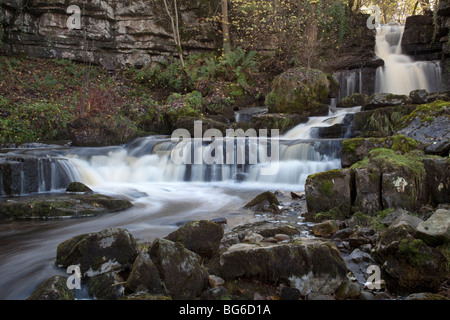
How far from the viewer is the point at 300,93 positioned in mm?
14297

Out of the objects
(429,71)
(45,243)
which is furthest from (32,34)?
(429,71)

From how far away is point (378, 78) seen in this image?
16234 mm

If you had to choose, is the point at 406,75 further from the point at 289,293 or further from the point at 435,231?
the point at 289,293

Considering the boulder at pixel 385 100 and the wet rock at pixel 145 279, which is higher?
the boulder at pixel 385 100

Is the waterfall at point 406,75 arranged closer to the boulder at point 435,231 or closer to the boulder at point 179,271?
the boulder at point 435,231

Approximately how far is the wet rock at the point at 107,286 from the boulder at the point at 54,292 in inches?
7.0

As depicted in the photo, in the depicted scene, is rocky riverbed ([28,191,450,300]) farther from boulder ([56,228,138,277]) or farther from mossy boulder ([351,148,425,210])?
mossy boulder ([351,148,425,210])

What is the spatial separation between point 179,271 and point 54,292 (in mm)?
982

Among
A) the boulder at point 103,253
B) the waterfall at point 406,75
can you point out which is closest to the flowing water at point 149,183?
the boulder at point 103,253

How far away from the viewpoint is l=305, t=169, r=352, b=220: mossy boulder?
15.9 feet

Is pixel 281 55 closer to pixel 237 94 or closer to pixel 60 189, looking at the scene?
pixel 237 94

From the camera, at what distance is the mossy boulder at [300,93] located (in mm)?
14203

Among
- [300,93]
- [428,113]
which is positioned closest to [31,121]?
[300,93]

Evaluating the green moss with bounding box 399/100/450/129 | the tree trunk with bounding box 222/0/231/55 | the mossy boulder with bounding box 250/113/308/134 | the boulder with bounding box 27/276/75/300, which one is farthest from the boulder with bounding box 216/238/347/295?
the tree trunk with bounding box 222/0/231/55
